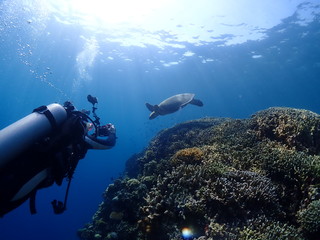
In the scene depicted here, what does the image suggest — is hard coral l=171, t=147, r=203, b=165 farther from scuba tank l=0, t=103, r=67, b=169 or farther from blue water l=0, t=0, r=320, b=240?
blue water l=0, t=0, r=320, b=240

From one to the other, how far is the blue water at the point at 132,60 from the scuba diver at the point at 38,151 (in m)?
12.1

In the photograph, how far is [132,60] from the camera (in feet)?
149

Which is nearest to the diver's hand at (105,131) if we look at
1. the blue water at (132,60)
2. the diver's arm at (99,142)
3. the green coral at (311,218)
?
the diver's arm at (99,142)

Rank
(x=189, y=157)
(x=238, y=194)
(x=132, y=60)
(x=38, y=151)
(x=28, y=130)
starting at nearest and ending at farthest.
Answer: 1. (x=38, y=151)
2. (x=28, y=130)
3. (x=238, y=194)
4. (x=189, y=157)
5. (x=132, y=60)

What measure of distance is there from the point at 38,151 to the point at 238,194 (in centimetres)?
375

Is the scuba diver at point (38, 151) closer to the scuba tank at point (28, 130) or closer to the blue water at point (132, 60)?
the scuba tank at point (28, 130)

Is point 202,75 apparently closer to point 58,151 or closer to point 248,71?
point 248,71

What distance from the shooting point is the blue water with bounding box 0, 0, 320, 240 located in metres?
31.2

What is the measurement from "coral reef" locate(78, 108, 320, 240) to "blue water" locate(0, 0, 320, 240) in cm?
1058

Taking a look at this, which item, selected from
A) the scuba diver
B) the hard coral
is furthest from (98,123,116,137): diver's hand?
the hard coral

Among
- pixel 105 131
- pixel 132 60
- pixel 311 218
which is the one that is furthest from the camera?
pixel 132 60

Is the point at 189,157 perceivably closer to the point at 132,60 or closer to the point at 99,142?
the point at 99,142

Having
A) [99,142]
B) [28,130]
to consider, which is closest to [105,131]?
[99,142]

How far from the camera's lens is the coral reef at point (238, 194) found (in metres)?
4.07
